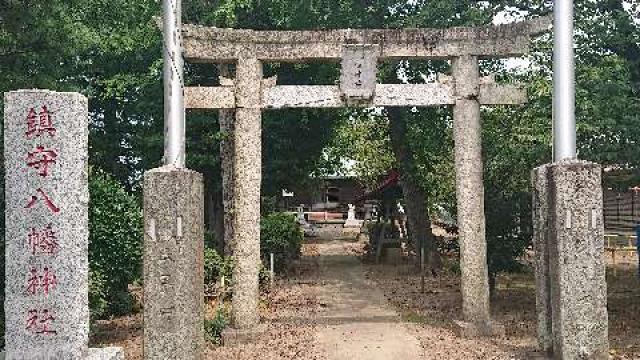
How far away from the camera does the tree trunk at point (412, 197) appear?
1922 cm

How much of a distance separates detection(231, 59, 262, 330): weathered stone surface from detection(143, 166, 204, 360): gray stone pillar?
2.27 meters

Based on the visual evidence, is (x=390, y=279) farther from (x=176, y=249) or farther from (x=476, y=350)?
(x=176, y=249)

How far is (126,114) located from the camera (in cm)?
2220

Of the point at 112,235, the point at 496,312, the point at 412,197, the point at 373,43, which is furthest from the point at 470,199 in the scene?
the point at 412,197

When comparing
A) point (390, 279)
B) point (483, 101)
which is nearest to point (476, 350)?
point (483, 101)

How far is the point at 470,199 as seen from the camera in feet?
37.1

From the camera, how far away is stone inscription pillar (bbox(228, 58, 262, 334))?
1116 centimetres

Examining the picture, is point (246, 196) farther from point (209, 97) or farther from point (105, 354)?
point (105, 354)

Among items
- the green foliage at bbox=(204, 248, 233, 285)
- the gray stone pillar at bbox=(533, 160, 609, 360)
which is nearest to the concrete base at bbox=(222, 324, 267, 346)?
the green foliage at bbox=(204, 248, 233, 285)

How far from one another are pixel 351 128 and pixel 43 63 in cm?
2432

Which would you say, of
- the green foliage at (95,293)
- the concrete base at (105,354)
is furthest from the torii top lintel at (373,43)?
the concrete base at (105,354)

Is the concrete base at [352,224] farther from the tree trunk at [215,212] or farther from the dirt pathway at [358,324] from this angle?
the dirt pathway at [358,324]

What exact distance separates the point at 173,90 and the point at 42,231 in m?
3.23

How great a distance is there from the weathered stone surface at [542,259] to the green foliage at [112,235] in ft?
22.5
